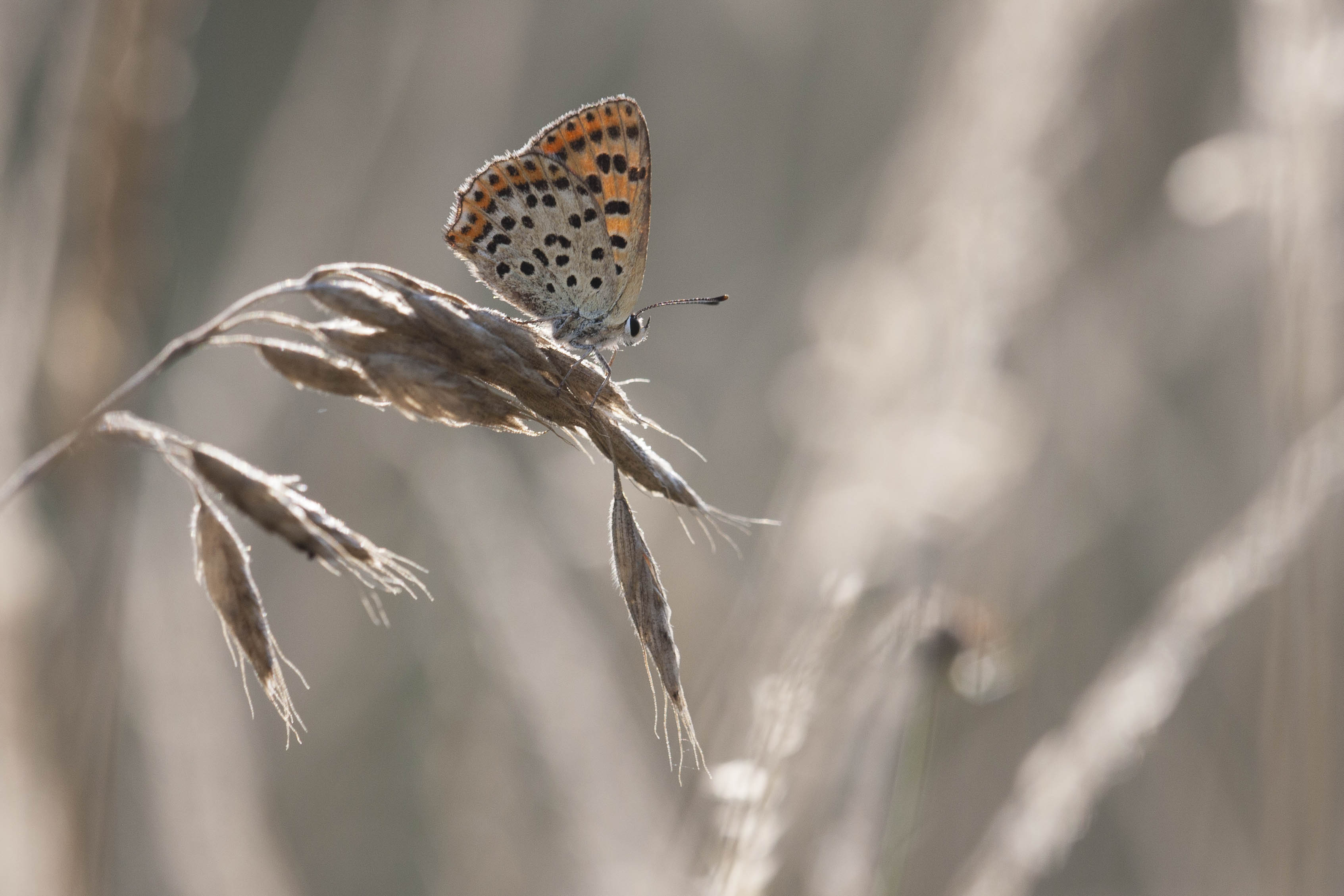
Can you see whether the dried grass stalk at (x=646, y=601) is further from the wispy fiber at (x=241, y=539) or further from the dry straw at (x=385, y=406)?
the wispy fiber at (x=241, y=539)

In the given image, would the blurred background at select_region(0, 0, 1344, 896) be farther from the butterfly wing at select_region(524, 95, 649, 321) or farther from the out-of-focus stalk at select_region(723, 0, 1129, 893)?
the butterfly wing at select_region(524, 95, 649, 321)

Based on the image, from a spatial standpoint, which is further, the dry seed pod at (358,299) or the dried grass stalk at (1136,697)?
the dried grass stalk at (1136,697)

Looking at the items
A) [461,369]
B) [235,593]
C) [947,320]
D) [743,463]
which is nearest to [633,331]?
[947,320]

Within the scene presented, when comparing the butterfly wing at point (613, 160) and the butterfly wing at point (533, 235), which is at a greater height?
the butterfly wing at point (613, 160)

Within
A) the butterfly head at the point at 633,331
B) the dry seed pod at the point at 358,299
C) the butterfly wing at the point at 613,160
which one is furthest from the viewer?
the butterfly head at the point at 633,331

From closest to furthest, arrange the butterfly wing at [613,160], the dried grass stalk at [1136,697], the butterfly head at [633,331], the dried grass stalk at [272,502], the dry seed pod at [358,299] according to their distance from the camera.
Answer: the dried grass stalk at [272,502]
the dry seed pod at [358,299]
the dried grass stalk at [1136,697]
the butterfly wing at [613,160]
the butterfly head at [633,331]

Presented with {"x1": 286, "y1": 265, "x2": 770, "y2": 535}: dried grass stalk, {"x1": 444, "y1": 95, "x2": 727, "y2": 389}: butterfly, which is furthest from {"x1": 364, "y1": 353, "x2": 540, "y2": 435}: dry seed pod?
{"x1": 444, "y1": 95, "x2": 727, "y2": 389}: butterfly

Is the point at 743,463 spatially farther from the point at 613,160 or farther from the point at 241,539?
the point at 241,539

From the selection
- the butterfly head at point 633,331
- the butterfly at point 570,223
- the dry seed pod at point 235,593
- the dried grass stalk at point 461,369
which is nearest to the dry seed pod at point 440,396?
the dried grass stalk at point 461,369
